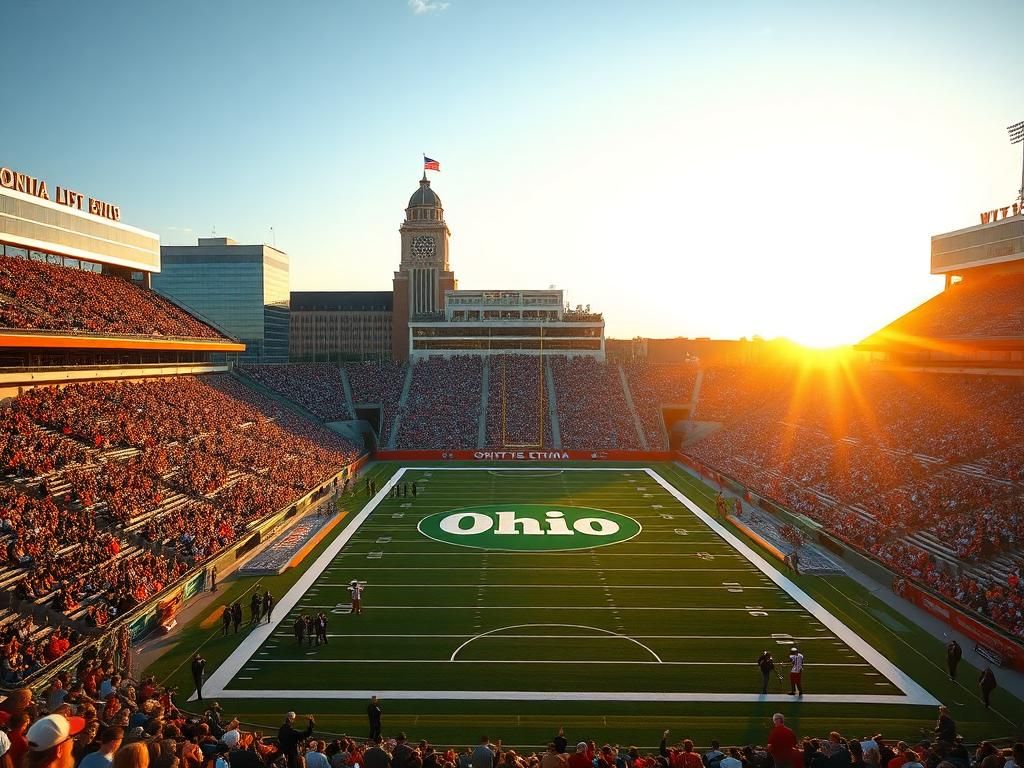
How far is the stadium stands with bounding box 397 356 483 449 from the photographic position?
46.9 meters

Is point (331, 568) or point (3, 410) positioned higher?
point (3, 410)

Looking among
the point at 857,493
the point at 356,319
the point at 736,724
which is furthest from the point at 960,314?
the point at 356,319

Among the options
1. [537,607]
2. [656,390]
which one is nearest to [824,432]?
[656,390]

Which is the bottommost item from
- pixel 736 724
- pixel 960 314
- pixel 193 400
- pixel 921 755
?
pixel 736 724

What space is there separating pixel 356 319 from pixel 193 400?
250 ft

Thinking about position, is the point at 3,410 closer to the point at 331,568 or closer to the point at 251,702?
the point at 331,568

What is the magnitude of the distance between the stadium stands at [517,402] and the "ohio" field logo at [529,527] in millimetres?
16434

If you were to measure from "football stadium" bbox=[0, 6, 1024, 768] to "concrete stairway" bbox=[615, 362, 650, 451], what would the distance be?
36 cm

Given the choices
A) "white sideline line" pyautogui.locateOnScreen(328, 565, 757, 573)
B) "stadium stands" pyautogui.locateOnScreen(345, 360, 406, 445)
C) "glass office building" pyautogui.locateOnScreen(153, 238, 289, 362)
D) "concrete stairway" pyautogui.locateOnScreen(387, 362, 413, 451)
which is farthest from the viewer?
"glass office building" pyautogui.locateOnScreen(153, 238, 289, 362)

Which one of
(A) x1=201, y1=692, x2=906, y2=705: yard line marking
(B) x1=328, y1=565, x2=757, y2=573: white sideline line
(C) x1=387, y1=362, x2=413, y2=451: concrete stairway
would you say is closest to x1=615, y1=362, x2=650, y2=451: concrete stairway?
(C) x1=387, y1=362, x2=413, y2=451: concrete stairway

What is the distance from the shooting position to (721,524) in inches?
1116

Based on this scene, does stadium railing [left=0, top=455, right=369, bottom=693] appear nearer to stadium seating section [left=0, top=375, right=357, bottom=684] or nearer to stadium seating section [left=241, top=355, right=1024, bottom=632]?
stadium seating section [left=0, top=375, right=357, bottom=684]

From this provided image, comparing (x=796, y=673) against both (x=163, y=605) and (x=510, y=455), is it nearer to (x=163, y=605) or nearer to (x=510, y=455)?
(x=163, y=605)

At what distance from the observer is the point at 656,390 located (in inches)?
2122
